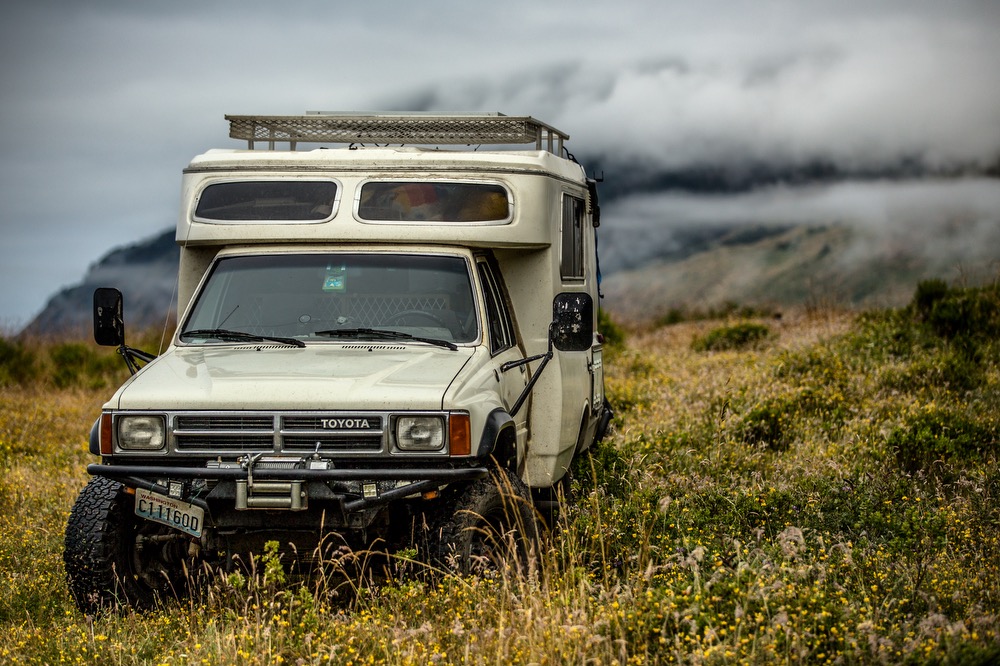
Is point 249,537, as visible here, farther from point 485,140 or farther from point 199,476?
point 485,140

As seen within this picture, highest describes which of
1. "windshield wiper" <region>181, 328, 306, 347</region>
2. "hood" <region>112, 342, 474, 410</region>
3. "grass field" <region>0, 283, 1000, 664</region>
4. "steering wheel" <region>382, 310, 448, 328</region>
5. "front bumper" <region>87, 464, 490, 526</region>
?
"steering wheel" <region>382, 310, 448, 328</region>

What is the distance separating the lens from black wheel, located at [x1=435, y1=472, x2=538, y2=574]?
604 centimetres

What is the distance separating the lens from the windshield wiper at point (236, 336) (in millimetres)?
6887

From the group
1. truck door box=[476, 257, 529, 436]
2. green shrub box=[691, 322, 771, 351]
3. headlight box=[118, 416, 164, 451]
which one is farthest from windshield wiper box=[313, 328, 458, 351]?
green shrub box=[691, 322, 771, 351]

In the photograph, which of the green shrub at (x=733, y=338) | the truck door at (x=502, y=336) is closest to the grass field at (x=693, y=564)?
the truck door at (x=502, y=336)

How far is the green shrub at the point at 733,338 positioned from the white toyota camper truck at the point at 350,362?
34.6ft

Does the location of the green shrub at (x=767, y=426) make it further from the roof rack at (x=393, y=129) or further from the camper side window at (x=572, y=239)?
the roof rack at (x=393, y=129)

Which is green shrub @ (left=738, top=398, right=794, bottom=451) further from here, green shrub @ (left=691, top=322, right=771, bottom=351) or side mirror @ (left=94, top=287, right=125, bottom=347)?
green shrub @ (left=691, top=322, right=771, bottom=351)

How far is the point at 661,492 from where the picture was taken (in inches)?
320

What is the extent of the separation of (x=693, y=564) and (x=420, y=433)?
1527 mm

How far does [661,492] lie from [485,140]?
9.44 feet

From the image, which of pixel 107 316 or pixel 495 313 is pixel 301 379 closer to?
pixel 495 313

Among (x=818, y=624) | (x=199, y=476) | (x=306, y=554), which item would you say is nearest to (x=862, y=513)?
(x=818, y=624)

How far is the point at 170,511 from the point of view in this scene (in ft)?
20.1
